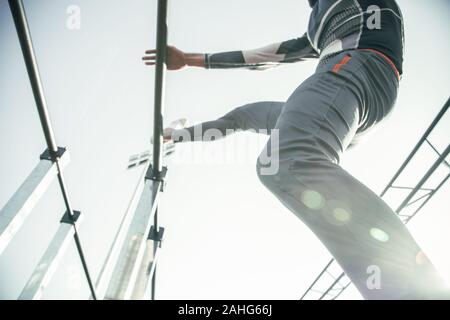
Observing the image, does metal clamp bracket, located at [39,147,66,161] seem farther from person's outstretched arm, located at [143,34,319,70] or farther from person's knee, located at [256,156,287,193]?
person's knee, located at [256,156,287,193]

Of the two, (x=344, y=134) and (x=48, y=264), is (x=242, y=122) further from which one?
(x=48, y=264)

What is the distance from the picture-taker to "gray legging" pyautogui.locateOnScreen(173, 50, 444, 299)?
1.60ft

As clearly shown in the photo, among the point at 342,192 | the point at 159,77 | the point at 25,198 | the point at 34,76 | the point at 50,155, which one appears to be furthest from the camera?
the point at 50,155

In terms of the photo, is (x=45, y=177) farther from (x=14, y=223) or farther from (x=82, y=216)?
(x=82, y=216)

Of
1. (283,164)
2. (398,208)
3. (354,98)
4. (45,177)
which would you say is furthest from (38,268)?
(398,208)

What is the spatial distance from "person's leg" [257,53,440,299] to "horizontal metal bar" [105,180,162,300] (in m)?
1.16

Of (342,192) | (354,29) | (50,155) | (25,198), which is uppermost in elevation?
(354,29)

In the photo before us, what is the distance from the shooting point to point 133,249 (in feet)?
6.09

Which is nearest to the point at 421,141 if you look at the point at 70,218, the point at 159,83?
the point at 159,83

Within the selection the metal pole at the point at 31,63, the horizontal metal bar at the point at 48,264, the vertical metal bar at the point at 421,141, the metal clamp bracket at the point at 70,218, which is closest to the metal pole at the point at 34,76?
the metal pole at the point at 31,63

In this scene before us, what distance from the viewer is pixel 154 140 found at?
1978 mm

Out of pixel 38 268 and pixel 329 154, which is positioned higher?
pixel 329 154

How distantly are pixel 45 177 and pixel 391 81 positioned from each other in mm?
2316

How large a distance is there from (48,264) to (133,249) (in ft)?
3.01
